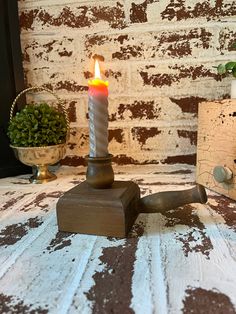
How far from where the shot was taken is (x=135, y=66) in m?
0.85

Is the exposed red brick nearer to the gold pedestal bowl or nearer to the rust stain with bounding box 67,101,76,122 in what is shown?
the rust stain with bounding box 67,101,76,122

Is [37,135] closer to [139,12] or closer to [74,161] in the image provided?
[74,161]

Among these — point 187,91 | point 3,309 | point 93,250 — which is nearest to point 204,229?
point 93,250

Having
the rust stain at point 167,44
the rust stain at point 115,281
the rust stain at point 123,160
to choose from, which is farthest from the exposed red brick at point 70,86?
the rust stain at point 115,281

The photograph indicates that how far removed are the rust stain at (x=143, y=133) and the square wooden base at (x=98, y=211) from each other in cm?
42

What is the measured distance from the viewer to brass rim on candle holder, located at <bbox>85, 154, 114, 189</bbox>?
465 mm

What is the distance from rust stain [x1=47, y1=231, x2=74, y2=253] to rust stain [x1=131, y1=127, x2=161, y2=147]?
48 centimetres

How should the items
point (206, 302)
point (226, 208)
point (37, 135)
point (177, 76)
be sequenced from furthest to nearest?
point (177, 76), point (37, 135), point (226, 208), point (206, 302)

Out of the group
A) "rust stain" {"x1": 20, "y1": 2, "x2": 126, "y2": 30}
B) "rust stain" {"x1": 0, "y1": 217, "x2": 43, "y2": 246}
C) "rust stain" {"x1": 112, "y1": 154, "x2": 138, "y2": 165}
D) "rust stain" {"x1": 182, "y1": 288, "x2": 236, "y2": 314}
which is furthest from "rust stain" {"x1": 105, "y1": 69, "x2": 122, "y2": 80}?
"rust stain" {"x1": 182, "y1": 288, "x2": 236, "y2": 314}

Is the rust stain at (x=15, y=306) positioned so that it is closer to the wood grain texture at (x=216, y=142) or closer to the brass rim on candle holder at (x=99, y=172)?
the brass rim on candle holder at (x=99, y=172)

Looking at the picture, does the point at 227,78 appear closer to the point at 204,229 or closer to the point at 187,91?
the point at 187,91

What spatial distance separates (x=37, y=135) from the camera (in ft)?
2.38

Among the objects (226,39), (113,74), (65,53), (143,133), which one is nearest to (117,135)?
(143,133)

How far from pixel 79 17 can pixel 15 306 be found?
0.79m
